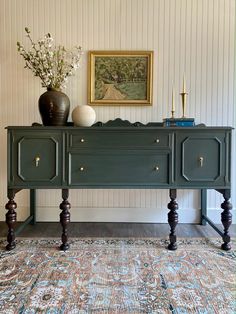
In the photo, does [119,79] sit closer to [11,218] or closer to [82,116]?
[82,116]

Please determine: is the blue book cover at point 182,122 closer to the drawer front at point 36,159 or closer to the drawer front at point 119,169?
the drawer front at point 119,169

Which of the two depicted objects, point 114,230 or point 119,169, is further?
point 114,230

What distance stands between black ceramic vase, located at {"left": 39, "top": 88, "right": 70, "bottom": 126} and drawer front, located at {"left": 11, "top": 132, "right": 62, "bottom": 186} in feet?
0.55

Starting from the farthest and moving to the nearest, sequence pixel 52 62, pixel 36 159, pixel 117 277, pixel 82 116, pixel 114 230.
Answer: pixel 114 230 < pixel 52 62 < pixel 82 116 < pixel 36 159 < pixel 117 277

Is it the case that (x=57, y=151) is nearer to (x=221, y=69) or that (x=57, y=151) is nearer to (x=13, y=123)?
(x=13, y=123)

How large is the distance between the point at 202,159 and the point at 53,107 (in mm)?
1208

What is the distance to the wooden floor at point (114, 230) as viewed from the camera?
2.30 meters

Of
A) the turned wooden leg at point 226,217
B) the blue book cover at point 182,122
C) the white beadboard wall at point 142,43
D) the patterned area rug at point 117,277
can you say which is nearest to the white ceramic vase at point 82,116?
the white beadboard wall at point 142,43

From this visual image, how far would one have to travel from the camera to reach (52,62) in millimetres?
2232

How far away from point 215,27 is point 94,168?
1.83 metres

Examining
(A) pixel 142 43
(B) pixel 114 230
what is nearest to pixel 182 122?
(A) pixel 142 43

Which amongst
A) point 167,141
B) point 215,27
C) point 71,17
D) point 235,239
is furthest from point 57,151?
point 215,27

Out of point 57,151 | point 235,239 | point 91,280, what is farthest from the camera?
point 235,239

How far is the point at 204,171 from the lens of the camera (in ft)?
6.42
